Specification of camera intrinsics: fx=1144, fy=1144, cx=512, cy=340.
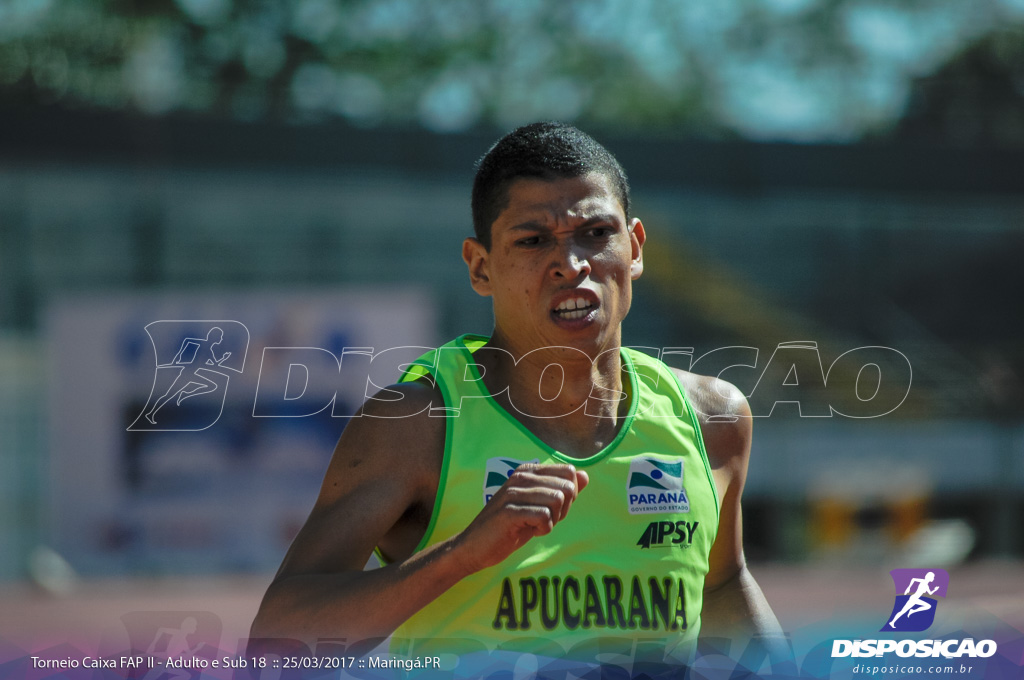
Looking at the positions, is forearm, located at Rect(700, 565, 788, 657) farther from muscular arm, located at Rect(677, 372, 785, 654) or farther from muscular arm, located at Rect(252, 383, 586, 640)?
muscular arm, located at Rect(252, 383, 586, 640)

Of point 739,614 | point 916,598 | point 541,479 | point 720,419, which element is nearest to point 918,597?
point 916,598

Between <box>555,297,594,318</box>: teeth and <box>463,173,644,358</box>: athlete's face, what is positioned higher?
<box>463,173,644,358</box>: athlete's face

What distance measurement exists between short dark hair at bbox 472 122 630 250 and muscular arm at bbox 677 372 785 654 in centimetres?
52

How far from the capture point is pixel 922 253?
16484mm

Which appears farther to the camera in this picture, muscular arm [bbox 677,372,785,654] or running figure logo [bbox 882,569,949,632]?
muscular arm [bbox 677,372,785,654]

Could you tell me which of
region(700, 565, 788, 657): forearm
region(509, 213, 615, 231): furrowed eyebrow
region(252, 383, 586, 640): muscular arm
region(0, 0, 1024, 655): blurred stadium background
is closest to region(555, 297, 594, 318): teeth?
region(509, 213, 615, 231): furrowed eyebrow

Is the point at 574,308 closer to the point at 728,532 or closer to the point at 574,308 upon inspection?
the point at 574,308

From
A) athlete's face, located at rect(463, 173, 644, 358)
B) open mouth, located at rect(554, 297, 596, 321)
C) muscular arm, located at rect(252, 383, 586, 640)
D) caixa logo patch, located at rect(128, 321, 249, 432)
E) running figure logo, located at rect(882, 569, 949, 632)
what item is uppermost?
caixa logo patch, located at rect(128, 321, 249, 432)

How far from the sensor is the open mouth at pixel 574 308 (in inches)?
93.3

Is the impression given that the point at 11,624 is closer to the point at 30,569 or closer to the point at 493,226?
the point at 30,569

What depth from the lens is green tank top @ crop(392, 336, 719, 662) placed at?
7.22ft

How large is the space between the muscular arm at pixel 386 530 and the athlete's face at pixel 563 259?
298 millimetres

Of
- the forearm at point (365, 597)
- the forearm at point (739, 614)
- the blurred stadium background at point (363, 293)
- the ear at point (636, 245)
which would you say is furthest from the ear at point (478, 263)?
the blurred stadium background at point (363, 293)

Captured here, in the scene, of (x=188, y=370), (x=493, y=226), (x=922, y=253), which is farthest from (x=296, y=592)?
(x=922, y=253)
